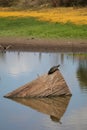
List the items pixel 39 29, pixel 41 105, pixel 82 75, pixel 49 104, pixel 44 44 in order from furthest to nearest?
pixel 39 29 → pixel 44 44 → pixel 82 75 → pixel 49 104 → pixel 41 105

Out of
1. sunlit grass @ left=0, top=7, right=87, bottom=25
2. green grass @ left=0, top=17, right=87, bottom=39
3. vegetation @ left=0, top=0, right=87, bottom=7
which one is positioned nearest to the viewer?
green grass @ left=0, top=17, right=87, bottom=39

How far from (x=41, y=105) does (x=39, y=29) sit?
721 inches

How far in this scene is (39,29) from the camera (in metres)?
31.4

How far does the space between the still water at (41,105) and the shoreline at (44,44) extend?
5.77m

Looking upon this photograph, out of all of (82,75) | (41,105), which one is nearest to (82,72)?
(82,75)

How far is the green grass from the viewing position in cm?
2980

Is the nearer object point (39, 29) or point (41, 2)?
point (39, 29)

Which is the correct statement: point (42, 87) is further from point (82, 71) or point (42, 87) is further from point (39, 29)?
point (39, 29)

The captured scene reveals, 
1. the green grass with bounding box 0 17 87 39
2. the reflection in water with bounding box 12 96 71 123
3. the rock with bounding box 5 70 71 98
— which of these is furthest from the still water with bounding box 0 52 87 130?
the green grass with bounding box 0 17 87 39

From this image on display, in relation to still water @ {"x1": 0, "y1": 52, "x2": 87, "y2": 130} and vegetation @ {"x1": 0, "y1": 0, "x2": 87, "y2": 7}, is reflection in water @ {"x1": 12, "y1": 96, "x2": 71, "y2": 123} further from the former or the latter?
vegetation @ {"x1": 0, "y1": 0, "x2": 87, "y2": 7}

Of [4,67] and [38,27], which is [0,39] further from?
[4,67]

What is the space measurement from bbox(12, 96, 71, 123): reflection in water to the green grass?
1569 centimetres

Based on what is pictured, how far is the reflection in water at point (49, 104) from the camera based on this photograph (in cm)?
1258

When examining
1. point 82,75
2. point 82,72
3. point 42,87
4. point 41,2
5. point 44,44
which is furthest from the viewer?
point 41,2
